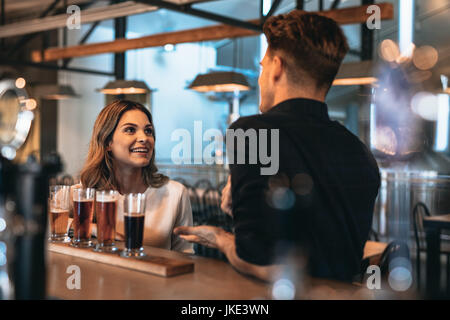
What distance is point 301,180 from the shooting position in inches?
48.6

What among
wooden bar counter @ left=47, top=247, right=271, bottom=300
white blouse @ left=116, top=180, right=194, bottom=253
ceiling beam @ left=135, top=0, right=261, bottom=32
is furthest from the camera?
ceiling beam @ left=135, top=0, right=261, bottom=32

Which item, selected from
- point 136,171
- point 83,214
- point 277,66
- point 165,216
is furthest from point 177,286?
point 136,171

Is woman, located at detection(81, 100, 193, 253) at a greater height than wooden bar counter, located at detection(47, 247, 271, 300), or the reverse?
woman, located at detection(81, 100, 193, 253)

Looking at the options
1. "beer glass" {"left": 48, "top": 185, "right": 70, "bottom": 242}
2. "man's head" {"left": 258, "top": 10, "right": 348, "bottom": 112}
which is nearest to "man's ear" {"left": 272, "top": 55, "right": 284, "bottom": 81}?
"man's head" {"left": 258, "top": 10, "right": 348, "bottom": 112}

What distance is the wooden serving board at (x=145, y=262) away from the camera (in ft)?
4.17

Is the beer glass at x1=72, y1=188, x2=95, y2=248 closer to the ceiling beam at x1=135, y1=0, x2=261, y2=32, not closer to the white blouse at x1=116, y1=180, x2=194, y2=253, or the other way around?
the white blouse at x1=116, y1=180, x2=194, y2=253

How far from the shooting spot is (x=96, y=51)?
6.77m

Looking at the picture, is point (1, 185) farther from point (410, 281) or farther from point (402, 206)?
point (402, 206)

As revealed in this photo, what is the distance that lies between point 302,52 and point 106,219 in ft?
2.46

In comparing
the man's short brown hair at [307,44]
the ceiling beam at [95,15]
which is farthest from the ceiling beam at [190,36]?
the man's short brown hair at [307,44]

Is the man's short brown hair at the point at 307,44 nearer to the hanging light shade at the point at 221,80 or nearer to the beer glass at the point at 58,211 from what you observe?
the beer glass at the point at 58,211

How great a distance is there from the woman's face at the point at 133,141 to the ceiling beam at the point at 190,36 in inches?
94.9

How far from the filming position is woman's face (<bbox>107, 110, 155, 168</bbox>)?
210cm

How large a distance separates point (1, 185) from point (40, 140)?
903cm
